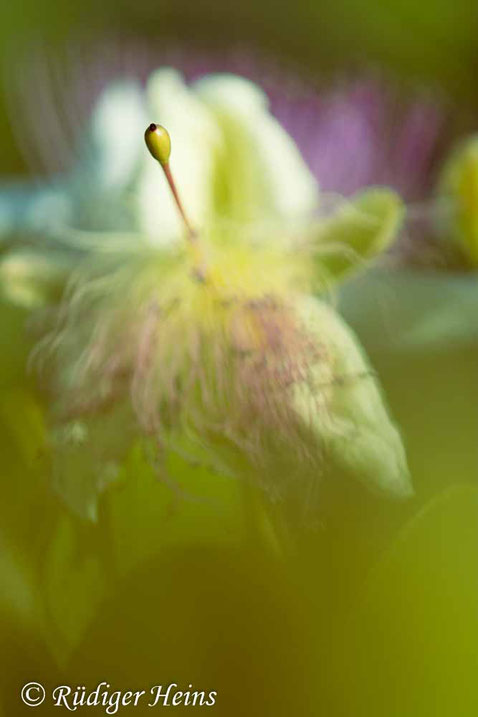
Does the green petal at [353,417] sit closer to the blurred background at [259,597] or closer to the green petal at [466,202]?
the blurred background at [259,597]

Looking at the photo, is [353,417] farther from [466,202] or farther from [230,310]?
[466,202]

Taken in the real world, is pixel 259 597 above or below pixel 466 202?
below

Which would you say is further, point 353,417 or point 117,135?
point 117,135

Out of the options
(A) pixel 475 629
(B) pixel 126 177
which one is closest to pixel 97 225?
(B) pixel 126 177

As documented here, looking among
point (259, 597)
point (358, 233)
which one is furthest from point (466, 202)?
point (259, 597)
